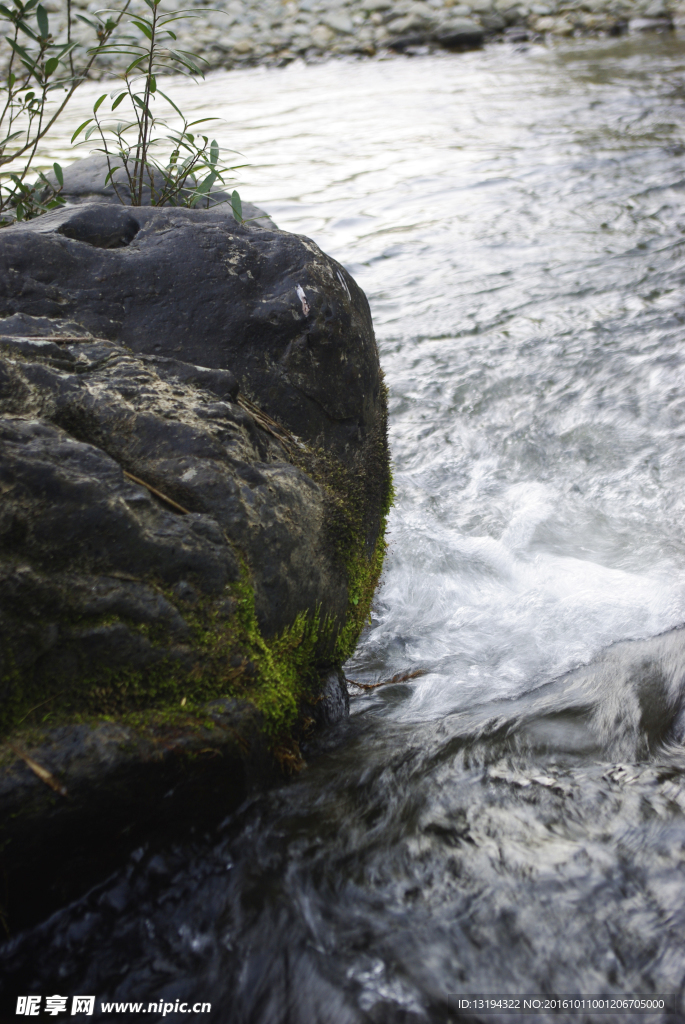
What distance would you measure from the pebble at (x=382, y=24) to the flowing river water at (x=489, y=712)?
11.9 metres

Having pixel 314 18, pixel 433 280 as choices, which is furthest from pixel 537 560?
pixel 314 18

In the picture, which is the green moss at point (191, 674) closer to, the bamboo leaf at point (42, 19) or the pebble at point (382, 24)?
the bamboo leaf at point (42, 19)

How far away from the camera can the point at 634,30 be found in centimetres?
1669

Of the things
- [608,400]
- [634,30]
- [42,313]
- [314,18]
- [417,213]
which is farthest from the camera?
[314,18]

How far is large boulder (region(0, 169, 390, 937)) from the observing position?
1854 millimetres

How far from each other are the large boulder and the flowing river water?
0.23m

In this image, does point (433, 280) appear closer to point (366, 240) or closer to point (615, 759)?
point (366, 240)

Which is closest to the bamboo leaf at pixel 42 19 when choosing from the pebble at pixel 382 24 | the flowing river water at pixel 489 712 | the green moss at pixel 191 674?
the green moss at pixel 191 674

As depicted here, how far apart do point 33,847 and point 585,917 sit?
1369mm

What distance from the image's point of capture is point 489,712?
8.96 ft

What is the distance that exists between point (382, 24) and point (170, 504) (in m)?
19.5

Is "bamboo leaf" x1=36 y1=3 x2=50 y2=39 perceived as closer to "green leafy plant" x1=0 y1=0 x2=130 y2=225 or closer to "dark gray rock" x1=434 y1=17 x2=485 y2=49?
"green leafy plant" x1=0 y1=0 x2=130 y2=225

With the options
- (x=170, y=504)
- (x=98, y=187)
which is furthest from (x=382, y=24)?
(x=170, y=504)

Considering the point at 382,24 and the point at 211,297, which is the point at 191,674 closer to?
the point at 211,297
